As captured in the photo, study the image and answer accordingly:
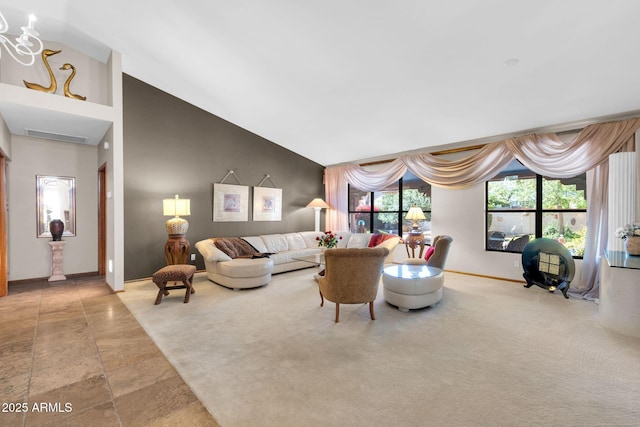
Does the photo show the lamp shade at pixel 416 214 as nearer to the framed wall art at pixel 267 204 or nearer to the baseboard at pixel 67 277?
the framed wall art at pixel 267 204

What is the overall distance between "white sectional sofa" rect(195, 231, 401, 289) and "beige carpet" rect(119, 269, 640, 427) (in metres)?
0.59

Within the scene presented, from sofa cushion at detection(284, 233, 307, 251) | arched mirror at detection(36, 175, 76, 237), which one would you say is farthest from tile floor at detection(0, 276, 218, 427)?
sofa cushion at detection(284, 233, 307, 251)

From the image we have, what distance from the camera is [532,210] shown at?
191 inches

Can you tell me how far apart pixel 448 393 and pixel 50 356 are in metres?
3.16

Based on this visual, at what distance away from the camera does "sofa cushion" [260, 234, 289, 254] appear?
19.1 feet

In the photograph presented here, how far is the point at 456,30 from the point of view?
2750mm

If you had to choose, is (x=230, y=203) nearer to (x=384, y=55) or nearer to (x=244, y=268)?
(x=244, y=268)

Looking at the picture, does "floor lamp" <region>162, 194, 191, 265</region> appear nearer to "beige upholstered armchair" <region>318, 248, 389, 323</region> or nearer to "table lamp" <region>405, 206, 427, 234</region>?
"beige upholstered armchair" <region>318, 248, 389, 323</region>

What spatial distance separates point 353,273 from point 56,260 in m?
5.18

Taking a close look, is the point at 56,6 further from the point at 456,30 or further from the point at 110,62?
the point at 456,30

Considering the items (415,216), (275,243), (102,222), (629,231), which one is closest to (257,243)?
(275,243)

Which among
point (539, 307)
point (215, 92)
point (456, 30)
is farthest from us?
point (215, 92)

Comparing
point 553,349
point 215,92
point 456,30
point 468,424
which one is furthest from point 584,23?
point 215,92

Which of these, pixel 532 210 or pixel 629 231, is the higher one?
pixel 532 210
